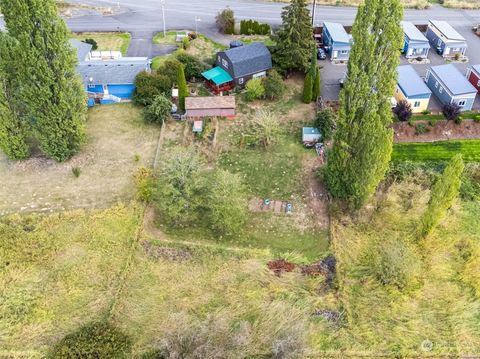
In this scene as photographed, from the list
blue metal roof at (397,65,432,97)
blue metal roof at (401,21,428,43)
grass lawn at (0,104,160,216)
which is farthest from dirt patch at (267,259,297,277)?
blue metal roof at (401,21,428,43)

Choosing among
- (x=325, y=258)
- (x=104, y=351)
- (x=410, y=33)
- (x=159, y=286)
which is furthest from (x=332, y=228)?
(x=410, y=33)

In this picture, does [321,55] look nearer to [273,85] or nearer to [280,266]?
[273,85]

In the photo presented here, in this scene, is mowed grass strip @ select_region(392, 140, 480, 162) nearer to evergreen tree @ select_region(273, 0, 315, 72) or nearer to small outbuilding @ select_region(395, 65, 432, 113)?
small outbuilding @ select_region(395, 65, 432, 113)

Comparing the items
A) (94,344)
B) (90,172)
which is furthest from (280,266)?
(90,172)

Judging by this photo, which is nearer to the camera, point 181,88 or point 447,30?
point 181,88

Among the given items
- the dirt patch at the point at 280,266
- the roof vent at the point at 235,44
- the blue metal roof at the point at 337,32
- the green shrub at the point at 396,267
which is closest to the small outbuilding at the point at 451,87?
the blue metal roof at the point at 337,32
